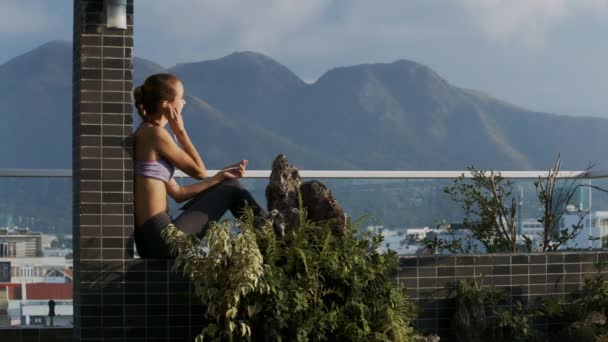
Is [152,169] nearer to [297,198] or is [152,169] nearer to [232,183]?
[232,183]

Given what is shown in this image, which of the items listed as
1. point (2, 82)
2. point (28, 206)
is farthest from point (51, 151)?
point (28, 206)

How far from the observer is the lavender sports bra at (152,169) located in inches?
162

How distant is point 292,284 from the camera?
3.84 metres

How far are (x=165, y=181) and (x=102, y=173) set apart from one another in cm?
31

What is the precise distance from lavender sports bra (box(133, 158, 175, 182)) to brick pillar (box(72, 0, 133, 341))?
0.07 meters

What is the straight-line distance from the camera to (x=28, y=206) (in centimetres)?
586

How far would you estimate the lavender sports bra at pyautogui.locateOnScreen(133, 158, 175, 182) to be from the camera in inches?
162

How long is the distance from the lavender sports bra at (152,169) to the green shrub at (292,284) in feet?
1.06

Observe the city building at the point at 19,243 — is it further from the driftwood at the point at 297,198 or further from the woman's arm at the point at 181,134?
the driftwood at the point at 297,198

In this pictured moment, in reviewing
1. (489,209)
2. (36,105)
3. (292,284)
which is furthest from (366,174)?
(36,105)

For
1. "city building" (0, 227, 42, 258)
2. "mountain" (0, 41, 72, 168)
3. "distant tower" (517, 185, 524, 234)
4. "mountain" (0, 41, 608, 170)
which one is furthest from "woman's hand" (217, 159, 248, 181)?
"mountain" (0, 41, 608, 170)

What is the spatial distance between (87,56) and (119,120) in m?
0.31

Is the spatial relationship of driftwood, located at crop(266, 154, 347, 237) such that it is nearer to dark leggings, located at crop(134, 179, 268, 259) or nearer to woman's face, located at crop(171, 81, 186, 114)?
dark leggings, located at crop(134, 179, 268, 259)

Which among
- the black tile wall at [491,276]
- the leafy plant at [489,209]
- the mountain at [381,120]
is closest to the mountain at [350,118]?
the mountain at [381,120]
